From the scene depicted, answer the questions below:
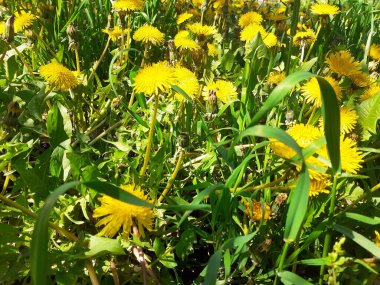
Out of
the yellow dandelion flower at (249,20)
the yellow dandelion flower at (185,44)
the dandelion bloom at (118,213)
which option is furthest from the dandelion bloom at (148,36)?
the dandelion bloom at (118,213)

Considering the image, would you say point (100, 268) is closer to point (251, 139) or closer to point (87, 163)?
point (87, 163)

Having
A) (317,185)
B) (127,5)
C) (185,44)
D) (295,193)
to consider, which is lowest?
(317,185)

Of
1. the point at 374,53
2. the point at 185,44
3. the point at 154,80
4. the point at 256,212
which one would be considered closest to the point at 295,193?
the point at 256,212

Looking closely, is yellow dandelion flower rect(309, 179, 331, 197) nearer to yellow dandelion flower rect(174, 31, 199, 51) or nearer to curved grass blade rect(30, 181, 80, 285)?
curved grass blade rect(30, 181, 80, 285)

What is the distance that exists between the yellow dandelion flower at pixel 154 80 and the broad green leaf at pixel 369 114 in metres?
0.61

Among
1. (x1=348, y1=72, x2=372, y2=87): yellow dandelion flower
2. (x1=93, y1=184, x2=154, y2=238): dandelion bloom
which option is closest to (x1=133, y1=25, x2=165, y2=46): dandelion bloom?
(x1=348, y1=72, x2=372, y2=87): yellow dandelion flower

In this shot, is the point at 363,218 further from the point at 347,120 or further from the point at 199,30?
the point at 199,30

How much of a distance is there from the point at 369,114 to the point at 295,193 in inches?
28.6

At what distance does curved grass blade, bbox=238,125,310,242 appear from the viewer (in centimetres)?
70

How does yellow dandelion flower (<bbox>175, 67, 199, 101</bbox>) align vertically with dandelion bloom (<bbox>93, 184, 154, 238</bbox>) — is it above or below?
above

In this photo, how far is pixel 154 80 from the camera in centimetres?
112

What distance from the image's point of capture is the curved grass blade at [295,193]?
2.29 ft

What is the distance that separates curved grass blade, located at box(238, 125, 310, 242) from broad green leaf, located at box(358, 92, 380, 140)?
2.24ft

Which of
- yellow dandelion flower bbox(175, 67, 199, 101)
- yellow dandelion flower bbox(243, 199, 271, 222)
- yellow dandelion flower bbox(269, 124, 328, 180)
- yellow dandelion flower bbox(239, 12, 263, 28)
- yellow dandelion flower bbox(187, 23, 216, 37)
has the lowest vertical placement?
yellow dandelion flower bbox(243, 199, 271, 222)
